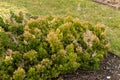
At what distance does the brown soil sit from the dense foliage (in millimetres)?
201

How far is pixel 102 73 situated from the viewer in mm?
7004

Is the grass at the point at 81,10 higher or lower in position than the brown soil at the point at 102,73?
higher

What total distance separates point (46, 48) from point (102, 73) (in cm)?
139

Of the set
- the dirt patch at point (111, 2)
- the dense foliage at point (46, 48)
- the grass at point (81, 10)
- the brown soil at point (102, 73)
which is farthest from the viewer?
the dirt patch at point (111, 2)

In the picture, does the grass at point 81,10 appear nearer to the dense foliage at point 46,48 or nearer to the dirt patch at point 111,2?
the dirt patch at point 111,2

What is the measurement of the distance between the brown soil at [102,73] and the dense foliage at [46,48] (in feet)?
0.66

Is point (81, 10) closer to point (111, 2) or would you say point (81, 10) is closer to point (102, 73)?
point (111, 2)

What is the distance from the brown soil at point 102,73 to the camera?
22.3 ft

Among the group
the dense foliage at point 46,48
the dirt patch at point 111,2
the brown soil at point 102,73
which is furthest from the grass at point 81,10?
the dense foliage at point 46,48

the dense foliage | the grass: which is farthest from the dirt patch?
the dense foliage

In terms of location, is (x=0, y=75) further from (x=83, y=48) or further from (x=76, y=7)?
(x=76, y=7)

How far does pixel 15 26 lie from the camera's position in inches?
278

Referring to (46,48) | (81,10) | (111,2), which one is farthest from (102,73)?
(111,2)

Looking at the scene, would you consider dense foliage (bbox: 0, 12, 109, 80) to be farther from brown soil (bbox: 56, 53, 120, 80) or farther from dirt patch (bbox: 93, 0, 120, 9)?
dirt patch (bbox: 93, 0, 120, 9)
